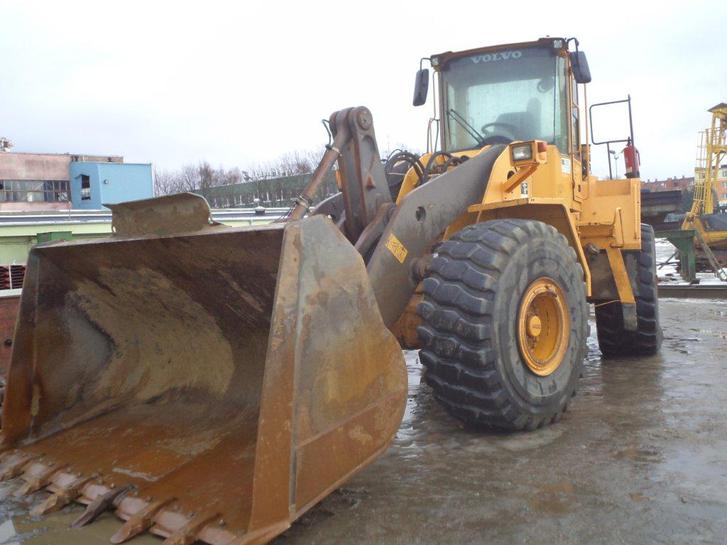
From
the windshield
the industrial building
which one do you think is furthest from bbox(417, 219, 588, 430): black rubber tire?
the industrial building

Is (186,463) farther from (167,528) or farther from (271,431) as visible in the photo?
(271,431)

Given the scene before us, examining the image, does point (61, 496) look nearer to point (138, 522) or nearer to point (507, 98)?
point (138, 522)

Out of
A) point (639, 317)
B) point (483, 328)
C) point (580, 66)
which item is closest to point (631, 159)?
point (580, 66)

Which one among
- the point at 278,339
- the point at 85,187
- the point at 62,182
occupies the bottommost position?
the point at 278,339

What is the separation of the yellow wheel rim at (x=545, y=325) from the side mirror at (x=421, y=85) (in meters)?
2.40

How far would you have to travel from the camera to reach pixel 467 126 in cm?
561

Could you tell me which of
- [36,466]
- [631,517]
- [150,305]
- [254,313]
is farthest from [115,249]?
[631,517]

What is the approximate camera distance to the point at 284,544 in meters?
2.72

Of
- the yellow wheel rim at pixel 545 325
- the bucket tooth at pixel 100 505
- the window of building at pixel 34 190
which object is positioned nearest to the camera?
Answer: the bucket tooth at pixel 100 505

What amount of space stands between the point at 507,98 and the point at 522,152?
119 cm

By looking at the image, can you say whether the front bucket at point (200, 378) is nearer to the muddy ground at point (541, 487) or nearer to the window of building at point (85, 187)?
the muddy ground at point (541, 487)

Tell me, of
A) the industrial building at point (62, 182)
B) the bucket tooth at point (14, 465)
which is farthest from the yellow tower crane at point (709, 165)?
the industrial building at point (62, 182)

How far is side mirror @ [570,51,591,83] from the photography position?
527 cm

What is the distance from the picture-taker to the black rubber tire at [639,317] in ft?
20.1
